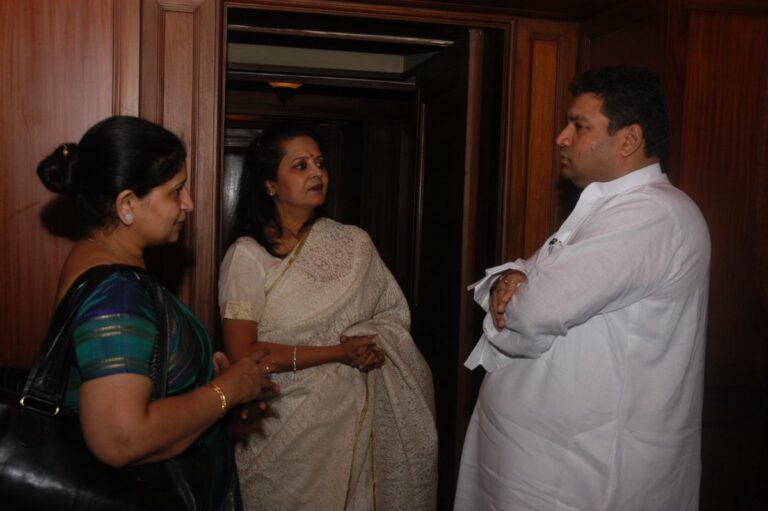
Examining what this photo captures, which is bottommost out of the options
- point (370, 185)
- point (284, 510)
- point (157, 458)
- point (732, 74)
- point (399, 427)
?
point (284, 510)

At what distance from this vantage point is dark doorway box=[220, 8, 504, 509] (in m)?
2.92

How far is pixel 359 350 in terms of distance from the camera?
2.36 meters

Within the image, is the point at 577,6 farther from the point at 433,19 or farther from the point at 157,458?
the point at 157,458

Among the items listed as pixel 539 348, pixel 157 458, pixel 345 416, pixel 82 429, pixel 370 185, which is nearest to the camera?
pixel 82 429

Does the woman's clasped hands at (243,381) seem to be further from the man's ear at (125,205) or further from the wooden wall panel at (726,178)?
the wooden wall panel at (726,178)

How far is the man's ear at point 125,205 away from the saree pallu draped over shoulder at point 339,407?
0.98 meters

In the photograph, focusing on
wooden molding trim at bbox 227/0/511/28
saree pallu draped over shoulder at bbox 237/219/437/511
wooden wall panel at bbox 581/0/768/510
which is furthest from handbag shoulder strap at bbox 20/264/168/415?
wooden wall panel at bbox 581/0/768/510

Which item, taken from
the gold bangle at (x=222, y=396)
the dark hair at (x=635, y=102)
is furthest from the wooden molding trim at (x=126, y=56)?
the dark hair at (x=635, y=102)

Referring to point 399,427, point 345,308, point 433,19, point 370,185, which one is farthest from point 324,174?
point 370,185

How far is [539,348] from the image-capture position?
176 centimetres

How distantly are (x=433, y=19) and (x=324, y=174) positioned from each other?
69 centimetres

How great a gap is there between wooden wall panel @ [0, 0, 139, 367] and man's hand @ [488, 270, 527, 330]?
1267 millimetres

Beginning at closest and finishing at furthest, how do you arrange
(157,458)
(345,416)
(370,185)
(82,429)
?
(82,429) → (157,458) → (345,416) → (370,185)

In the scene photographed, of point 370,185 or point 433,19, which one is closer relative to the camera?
point 433,19
